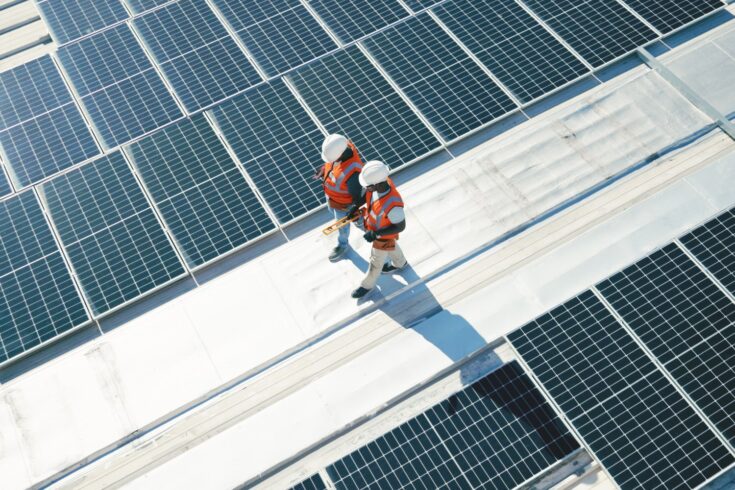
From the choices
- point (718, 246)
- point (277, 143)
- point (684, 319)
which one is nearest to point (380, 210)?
point (277, 143)

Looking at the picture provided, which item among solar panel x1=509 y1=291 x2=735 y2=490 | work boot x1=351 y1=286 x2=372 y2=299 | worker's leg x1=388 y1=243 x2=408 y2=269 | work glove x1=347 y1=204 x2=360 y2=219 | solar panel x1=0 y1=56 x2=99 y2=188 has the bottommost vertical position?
solar panel x1=509 y1=291 x2=735 y2=490

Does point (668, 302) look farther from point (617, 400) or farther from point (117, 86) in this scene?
point (117, 86)

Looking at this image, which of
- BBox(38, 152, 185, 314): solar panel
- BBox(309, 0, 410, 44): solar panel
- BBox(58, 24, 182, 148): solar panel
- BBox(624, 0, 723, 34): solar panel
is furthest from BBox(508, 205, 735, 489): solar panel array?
BBox(58, 24, 182, 148): solar panel

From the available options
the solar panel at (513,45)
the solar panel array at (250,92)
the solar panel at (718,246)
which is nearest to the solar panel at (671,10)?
the solar panel array at (250,92)

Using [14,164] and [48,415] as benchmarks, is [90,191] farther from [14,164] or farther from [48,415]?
[48,415]

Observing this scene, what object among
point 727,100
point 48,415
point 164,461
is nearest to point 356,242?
point 164,461

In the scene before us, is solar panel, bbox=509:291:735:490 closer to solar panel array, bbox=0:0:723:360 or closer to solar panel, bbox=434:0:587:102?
solar panel array, bbox=0:0:723:360
